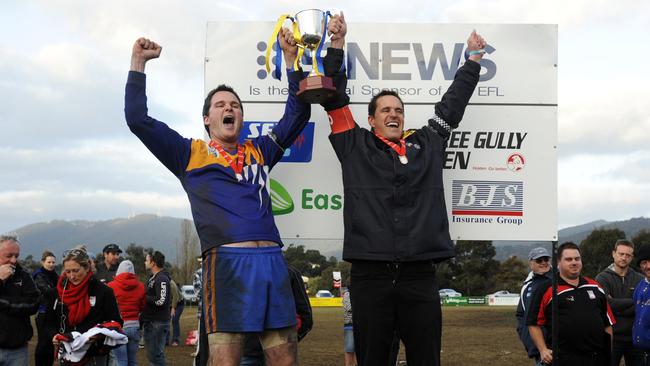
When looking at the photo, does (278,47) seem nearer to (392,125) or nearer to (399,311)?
(392,125)

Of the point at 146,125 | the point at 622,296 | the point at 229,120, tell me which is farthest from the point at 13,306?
the point at 622,296

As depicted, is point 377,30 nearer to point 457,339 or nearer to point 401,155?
point 401,155

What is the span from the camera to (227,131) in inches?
170

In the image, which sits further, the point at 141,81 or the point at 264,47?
the point at 264,47

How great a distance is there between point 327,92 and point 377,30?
1.21m

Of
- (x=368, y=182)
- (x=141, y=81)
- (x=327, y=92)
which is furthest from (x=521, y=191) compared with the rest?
(x=141, y=81)

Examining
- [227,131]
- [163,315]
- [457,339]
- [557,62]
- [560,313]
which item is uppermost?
[557,62]

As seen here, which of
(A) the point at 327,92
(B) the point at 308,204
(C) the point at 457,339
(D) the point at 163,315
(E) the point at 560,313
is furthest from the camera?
(C) the point at 457,339

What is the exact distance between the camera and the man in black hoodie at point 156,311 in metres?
10.6

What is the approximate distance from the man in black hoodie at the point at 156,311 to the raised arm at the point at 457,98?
7136mm

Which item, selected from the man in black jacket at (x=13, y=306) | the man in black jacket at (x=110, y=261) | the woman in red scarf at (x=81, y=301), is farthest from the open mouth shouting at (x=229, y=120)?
the man in black jacket at (x=110, y=261)

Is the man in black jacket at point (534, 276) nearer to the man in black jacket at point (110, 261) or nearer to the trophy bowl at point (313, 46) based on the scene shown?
the trophy bowl at point (313, 46)

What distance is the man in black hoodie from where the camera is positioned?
10.6m

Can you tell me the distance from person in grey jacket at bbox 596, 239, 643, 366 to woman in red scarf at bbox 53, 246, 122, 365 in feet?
17.9
